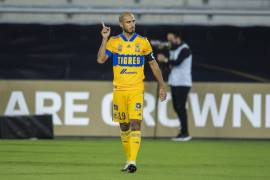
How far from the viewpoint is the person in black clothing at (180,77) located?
18281 mm

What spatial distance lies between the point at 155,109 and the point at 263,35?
9.53 feet

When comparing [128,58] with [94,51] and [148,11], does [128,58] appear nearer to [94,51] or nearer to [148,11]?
[94,51]

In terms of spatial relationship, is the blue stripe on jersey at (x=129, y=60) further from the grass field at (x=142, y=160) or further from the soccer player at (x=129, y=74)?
the grass field at (x=142, y=160)

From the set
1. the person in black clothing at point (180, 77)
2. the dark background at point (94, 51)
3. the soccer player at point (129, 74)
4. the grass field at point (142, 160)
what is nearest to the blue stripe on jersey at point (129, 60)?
the soccer player at point (129, 74)

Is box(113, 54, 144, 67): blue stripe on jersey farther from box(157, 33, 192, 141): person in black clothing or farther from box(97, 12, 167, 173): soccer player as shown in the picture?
box(157, 33, 192, 141): person in black clothing

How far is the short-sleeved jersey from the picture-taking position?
11555mm

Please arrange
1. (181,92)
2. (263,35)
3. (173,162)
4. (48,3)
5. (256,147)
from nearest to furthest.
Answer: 1. (173,162)
2. (256,147)
3. (181,92)
4. (263,35)
5. (48,3)

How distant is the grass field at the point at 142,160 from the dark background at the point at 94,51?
170 centimetres

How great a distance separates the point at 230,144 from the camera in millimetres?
17719

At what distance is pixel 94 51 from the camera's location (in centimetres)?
1947

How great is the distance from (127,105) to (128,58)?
2.00 feet

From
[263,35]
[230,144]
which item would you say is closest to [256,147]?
[230,144]

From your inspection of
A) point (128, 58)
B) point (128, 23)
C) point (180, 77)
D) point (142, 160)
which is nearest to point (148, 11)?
point (180, 77)

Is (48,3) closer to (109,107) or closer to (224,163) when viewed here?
(109,107)
